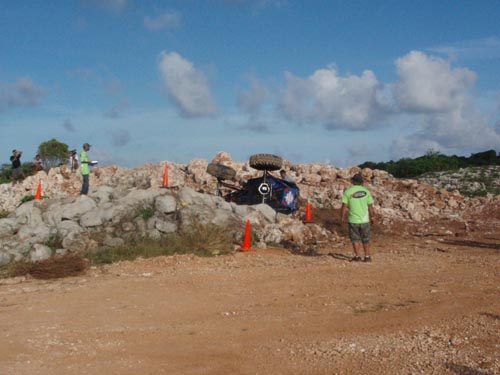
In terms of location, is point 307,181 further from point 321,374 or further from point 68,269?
point 321,374

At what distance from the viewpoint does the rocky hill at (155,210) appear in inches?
498

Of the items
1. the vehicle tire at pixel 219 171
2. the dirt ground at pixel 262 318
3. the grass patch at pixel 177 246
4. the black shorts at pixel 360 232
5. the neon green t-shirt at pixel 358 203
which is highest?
the vehicle tire at pixel 219 171

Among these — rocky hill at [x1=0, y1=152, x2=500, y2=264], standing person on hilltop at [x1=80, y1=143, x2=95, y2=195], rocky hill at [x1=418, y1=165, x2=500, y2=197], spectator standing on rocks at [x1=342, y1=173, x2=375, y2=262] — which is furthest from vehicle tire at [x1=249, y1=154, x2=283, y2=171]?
rocky hill at [x1=418, y1=165, x2=500, y2=197]

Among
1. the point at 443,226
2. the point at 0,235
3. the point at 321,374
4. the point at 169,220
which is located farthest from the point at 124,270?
the point at 443,226

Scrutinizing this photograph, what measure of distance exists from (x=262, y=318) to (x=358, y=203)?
3.95 metres

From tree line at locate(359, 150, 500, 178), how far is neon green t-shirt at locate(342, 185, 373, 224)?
23.3m

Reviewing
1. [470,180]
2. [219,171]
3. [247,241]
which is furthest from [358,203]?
[470,180]

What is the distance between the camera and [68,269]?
10.4 meters

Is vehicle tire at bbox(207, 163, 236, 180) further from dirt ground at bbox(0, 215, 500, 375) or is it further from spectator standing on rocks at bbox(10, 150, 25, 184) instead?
spectator standing on rocks at bbox(10, 150, 25, 184)

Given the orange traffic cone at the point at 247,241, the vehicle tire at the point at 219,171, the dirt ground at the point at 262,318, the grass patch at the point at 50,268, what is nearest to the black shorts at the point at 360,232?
the dirt ground at the point at 262,318

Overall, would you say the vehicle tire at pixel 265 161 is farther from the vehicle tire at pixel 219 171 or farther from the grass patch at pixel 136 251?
the grass patch at pixel 136 251

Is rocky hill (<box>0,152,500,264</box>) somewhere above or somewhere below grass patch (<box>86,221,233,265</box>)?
above

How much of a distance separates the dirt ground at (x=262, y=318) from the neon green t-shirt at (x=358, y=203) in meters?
0.83

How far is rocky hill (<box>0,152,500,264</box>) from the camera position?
1264cm
